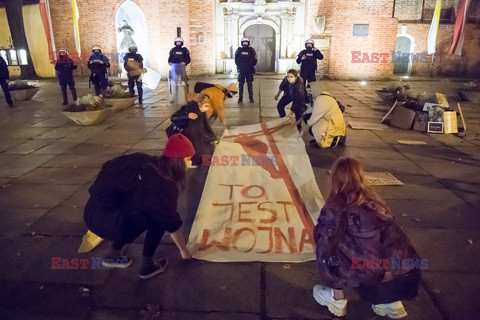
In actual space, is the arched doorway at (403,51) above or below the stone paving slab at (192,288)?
above

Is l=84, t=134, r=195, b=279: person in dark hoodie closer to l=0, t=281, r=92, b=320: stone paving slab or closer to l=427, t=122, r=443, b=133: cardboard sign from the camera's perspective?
l=0, t=281, r=92, b=320: stone paving slab

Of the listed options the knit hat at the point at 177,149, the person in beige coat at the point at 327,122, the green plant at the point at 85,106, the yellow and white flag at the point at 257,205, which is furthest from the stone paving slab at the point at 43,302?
the green plant at the point at 85,106

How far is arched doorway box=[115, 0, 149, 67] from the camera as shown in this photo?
68.7 ft

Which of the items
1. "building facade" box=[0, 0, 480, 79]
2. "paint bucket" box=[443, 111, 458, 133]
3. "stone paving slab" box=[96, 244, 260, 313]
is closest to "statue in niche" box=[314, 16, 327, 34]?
"building facade" box=[0, 0, 480, 79]

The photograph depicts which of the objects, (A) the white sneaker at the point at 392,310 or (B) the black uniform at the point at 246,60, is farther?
(B) the black uniform at the point at 246,60

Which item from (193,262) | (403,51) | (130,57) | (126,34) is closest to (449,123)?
(193,262)

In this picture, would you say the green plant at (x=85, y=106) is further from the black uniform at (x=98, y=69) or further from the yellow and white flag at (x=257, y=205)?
the yellow and white flag at (x=257, y=205)

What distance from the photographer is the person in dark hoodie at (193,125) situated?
19.8ft

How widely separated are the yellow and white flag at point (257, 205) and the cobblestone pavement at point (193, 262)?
0.64 feet

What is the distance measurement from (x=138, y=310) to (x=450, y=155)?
254 inches

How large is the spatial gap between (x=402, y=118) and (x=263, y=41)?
14130 mm

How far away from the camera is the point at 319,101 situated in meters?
7.35

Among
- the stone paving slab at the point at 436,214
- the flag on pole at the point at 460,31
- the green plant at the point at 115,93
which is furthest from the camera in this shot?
the flag on pole at the point at 460,31

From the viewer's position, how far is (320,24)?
65.0 feet
